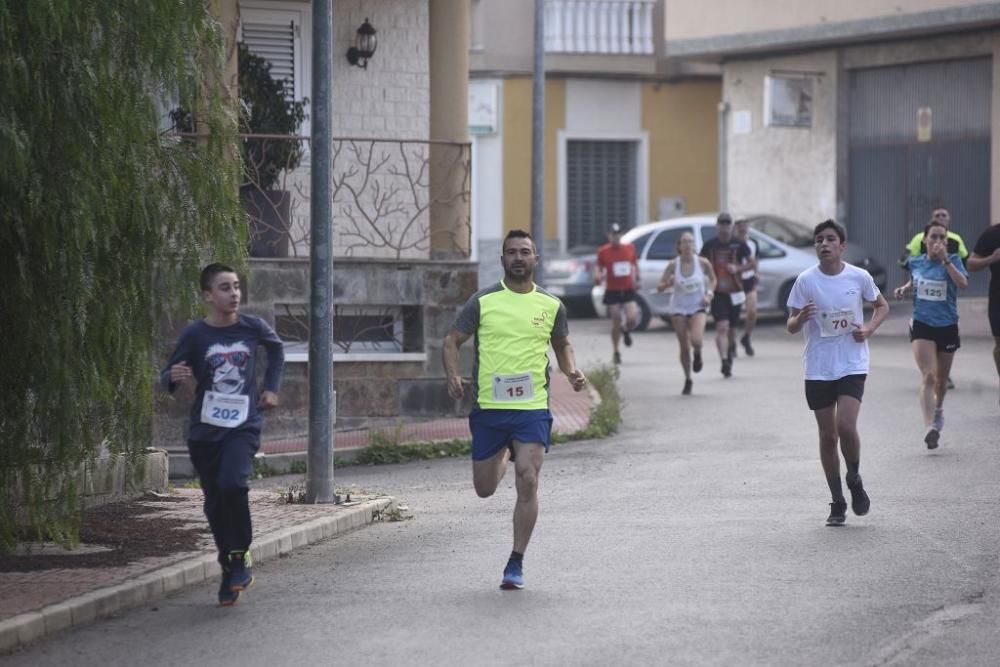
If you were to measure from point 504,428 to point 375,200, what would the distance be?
9.35 meters

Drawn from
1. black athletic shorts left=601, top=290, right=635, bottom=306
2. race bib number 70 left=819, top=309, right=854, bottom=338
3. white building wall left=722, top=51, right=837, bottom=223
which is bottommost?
black athletic shorts left=601, top=290, right=635, bottom=306

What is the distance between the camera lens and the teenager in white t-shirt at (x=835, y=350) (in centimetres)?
1060

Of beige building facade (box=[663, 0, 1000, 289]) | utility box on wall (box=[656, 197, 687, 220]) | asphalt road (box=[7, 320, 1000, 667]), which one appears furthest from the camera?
utility box on wall (box=[656, 197, 687, 220])

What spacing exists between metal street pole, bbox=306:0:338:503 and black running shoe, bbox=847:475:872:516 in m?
3.46

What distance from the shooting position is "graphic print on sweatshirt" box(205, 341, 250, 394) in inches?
344

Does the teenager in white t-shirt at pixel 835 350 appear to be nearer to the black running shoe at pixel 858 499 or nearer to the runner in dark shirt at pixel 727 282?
the black running shoe at pixel 858 499

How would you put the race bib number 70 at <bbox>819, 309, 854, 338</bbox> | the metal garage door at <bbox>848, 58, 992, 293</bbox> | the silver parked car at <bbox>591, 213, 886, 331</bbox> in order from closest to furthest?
the race bib number 70 at <bbox>819, 309, 854, 338</bbox>, the silver parked car at <bbox>591, 213, 886, 331</bbox>, the metal garage door at <bbox>848, 58, 992, 293</bbox>

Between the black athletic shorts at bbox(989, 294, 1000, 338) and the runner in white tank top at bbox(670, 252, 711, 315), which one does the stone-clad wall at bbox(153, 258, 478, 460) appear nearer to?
the runner in white tank top at bbox(670, 252, 711, 315)

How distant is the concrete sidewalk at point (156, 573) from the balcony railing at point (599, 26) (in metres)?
23.9

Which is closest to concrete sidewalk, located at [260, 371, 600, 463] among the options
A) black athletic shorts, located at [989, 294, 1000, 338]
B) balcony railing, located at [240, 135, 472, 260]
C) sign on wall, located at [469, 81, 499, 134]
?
balcony railing, located at [240, 135, 472, 260]

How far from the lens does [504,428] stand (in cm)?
908

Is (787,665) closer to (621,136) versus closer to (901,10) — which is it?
(901,10)

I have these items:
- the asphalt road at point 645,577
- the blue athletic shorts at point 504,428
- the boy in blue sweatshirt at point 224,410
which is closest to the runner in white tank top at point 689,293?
the asphalt road at point 645,577

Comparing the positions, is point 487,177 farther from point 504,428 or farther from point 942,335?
point 504,428
